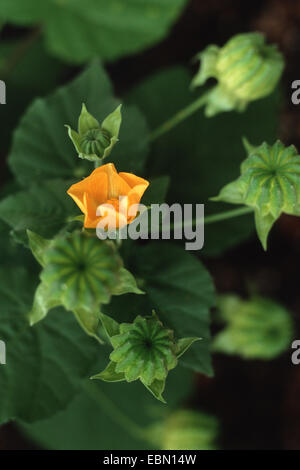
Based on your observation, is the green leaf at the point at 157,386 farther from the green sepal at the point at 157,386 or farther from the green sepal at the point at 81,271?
the green sepal at the point at 81,271

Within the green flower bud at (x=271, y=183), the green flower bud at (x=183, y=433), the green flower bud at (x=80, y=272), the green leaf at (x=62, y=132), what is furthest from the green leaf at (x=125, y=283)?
the green flower bud at (x=183, y=433)

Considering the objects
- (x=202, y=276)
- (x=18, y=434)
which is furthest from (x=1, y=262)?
(x=18, y=434)

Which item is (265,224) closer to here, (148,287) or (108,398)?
(148,287)

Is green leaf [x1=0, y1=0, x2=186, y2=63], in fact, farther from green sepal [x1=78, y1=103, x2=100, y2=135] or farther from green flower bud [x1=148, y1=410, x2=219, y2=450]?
green flower bud [x1=148, y1=410, x2=219, y2=450]

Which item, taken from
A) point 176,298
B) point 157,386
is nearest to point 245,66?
point 176,298

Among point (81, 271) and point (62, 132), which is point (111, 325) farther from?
point (62, 132)


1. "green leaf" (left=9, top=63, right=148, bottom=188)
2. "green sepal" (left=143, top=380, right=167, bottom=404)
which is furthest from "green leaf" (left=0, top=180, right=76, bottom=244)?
"green sepal" (left=143, top=380, right=167, bottom=404)
